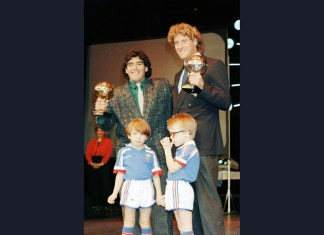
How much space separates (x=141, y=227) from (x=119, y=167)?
0.40m

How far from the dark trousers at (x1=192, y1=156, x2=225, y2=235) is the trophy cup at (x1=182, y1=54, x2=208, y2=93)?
1.44 feet

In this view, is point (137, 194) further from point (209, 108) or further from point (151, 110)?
point (209, 108)

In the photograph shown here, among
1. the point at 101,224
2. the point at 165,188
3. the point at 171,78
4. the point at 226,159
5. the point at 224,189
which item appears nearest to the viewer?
the point at 165,188

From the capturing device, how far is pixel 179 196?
4.11m

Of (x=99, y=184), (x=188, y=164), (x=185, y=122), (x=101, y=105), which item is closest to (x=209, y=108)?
(x=185, y=122)

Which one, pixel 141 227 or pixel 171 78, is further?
pixel 171 78

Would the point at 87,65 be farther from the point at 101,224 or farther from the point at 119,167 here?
the point at 119,167

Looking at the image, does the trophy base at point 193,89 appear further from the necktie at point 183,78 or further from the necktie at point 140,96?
the necktie at point 140,96

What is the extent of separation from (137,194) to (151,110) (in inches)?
23.0

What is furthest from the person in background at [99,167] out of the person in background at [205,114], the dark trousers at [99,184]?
the person in background at [205,114]

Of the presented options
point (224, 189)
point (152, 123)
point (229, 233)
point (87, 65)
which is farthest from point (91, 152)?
point (152, 123)

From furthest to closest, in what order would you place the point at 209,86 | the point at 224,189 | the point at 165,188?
the point at 224,189
the point at 165,188
the point at 209,86

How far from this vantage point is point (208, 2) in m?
10.4

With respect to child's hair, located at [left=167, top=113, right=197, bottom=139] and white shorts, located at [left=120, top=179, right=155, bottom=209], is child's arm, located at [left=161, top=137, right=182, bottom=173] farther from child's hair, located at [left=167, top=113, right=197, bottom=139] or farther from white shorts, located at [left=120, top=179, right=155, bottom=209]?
white shorts, located at [left=120, top=179, right=155, bottom=209]
